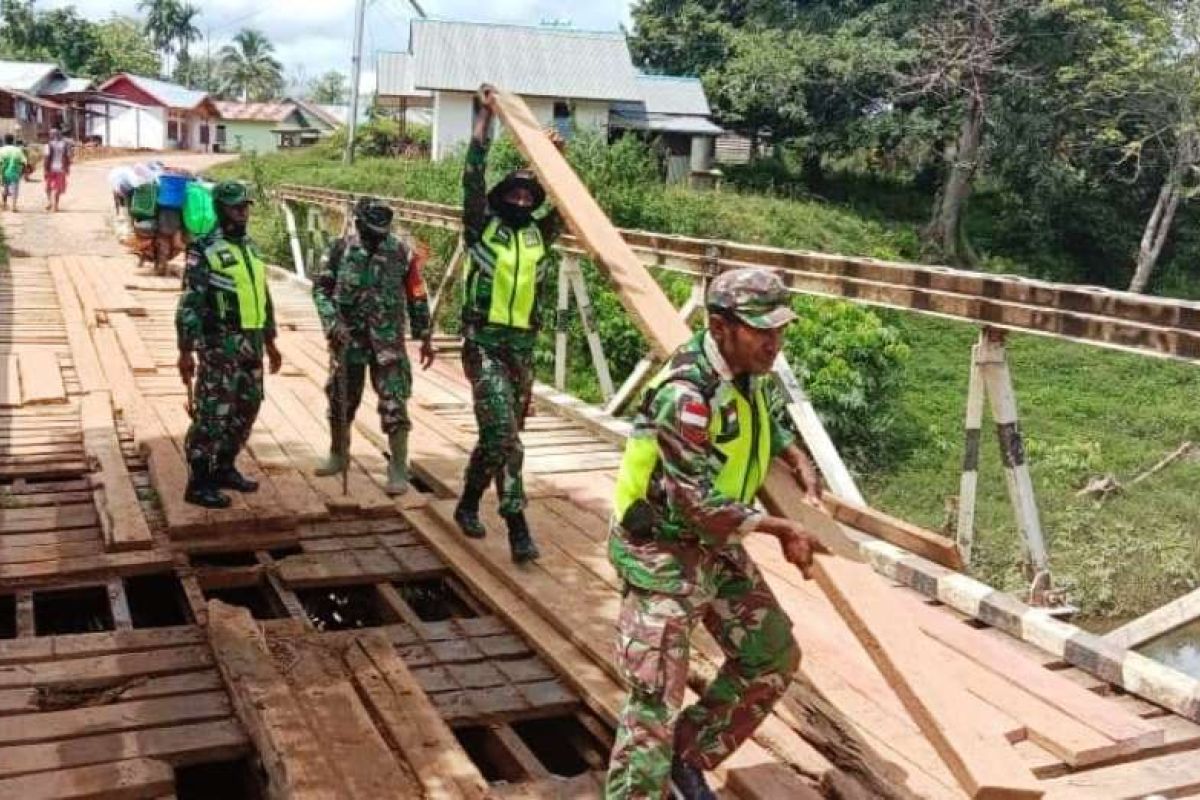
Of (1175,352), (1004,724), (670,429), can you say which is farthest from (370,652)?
(1175,352)

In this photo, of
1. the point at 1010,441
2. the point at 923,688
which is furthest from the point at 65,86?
the point at 923,688

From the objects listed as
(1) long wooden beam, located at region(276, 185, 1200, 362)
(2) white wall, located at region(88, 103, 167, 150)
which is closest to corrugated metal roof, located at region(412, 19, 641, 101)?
(2) white wall, located at region(88, 103, 167, 150)

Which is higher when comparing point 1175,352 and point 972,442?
point 1175,352

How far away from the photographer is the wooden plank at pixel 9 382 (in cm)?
773

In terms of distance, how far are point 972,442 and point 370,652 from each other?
2621mm

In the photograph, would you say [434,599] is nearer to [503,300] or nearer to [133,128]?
[503,300]

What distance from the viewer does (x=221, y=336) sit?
5605 mm

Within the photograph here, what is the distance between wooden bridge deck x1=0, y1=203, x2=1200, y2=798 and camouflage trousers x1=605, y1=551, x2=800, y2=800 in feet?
1.02

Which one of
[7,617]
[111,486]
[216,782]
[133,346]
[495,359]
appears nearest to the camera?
[216,782]

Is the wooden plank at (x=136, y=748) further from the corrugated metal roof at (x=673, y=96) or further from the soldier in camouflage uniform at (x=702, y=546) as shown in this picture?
the corrugated metal roof at (x=673, y=96)

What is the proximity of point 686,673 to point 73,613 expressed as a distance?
142 inches

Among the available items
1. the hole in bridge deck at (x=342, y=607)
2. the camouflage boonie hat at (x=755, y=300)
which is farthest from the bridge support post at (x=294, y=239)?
→ the camouflage boonie hat at (x=755, y=300)

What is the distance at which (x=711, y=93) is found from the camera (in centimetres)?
3631

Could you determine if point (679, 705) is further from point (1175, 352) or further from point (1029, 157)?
point (1029, 157)
